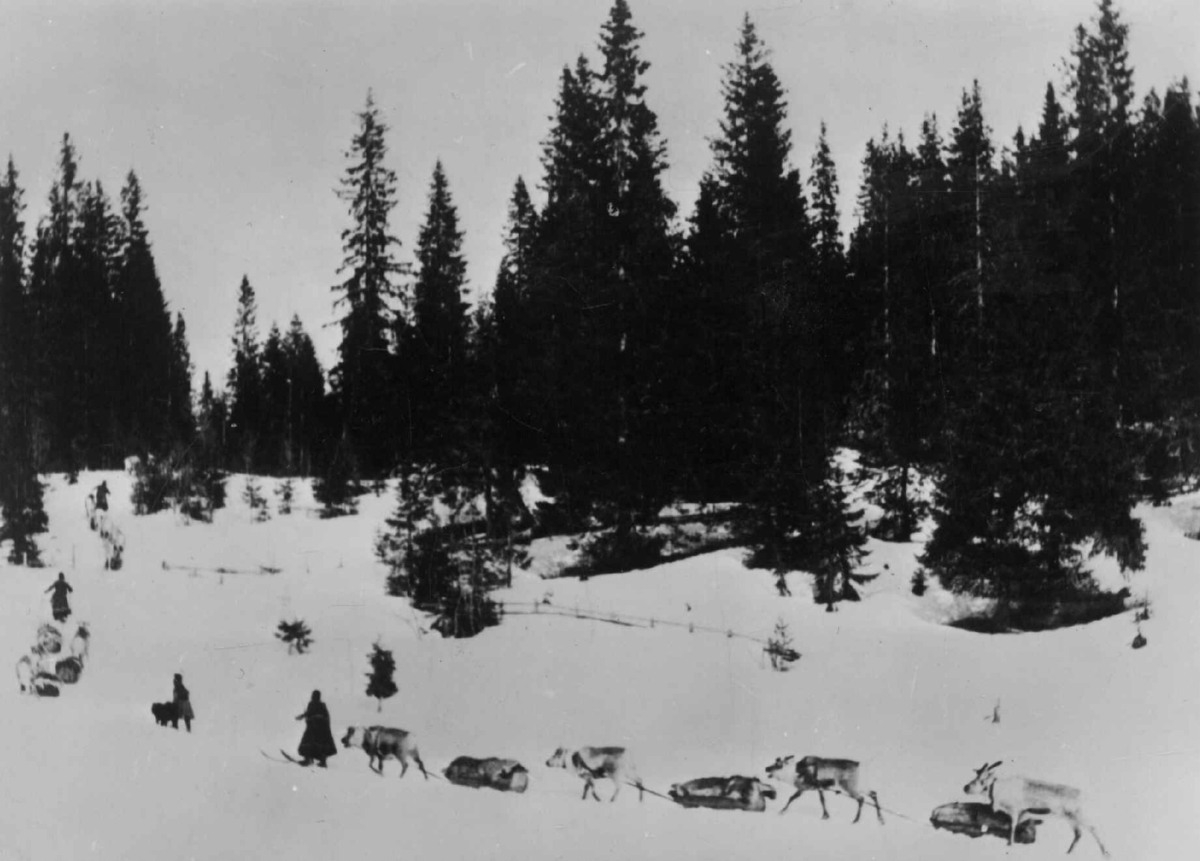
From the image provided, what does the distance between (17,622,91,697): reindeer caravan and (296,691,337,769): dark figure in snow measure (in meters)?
2.87

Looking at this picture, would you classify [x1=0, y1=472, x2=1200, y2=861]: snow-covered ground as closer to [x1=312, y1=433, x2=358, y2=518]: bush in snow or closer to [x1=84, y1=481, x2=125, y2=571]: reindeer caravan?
[x1=84, y1=481, x2=125, y2=571]: reindeer caravan

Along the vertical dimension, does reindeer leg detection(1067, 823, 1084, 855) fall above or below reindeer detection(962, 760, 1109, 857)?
below

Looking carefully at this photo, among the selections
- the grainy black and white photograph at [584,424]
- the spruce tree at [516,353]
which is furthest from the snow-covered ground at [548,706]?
the spruce tree at [516,353]

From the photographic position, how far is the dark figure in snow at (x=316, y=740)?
7906 mm

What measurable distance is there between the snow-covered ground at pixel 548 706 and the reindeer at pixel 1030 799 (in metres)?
0.14

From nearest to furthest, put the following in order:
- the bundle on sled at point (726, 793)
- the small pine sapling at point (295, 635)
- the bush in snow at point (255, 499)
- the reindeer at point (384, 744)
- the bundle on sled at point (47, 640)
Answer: the bundle on sled at point (726, 793) < the reindeer at point (384, 744) < the small pine sapling at point (295, 635) < the bundle on sled at point (47, 640) < the bush in snow at point (255, 499)

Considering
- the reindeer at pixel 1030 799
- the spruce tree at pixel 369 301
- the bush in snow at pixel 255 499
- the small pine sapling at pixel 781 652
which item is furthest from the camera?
the bush in snow at pixel 255 499

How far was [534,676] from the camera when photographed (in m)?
8.14

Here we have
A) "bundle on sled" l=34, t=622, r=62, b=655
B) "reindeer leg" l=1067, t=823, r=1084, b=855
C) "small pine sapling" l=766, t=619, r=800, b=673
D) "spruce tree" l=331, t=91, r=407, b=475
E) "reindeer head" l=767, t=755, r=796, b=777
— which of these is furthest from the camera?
"spruce tree" l=331, t=91, r=407, b=475

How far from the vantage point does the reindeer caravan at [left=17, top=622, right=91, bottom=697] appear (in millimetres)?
8273

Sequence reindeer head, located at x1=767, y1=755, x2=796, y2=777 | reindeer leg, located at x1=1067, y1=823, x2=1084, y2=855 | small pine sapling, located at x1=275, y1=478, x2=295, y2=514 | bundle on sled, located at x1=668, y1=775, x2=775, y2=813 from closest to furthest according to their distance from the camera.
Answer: reindeer leg, located at x1=1067, y1=823, x2=1084, y2=855, bundle on sled, located at x1=668, y1=775, x2=775, y2=813, reindeer head, located at x1=767, y1=755, x2=796, y2=777, small pine sapling, located at x1=275, y1=478, x2=295, y2=514

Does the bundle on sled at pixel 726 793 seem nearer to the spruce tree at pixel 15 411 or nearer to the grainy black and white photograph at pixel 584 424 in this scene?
the grainy black and white photograph at pixel 584 424

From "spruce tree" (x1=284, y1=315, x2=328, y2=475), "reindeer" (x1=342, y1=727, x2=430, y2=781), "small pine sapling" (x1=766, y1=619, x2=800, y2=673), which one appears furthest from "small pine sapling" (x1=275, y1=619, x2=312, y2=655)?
"small pine sapling" (x1=766, y1=619, x2=800, y2=673)

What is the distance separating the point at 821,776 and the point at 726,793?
103 centimetres
